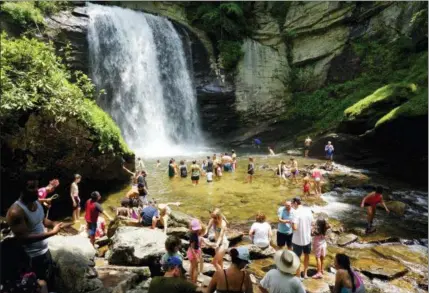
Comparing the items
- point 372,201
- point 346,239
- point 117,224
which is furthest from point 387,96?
point 117,224

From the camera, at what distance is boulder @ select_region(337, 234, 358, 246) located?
34.8 ft

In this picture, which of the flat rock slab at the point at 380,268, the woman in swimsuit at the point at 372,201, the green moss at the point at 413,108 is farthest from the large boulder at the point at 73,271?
the green moss at the point at 413,108

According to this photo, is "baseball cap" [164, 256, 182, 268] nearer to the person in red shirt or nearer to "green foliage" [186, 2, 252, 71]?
the person in red shirt

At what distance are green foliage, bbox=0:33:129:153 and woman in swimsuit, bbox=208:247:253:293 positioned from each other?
399 inches

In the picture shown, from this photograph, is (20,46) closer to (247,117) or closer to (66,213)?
(66,213)

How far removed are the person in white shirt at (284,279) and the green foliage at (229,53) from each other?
29.7 meters

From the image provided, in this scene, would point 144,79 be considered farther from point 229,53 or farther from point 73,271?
point 73,271

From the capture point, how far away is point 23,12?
21.7m

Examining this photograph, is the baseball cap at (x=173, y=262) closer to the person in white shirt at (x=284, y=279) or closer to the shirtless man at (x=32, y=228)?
the person in white shirt at (x=284, y=279)

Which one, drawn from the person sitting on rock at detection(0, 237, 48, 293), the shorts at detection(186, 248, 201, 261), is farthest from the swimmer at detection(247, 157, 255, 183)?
the person sitting on rock at detection(0, 237, 48, 293)

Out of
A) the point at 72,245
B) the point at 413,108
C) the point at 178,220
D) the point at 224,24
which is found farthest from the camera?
the point at 224,24

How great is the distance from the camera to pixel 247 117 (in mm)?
33812

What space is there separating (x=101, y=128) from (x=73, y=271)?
9.20 metres

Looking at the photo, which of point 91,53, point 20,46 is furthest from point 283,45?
point 20,46
